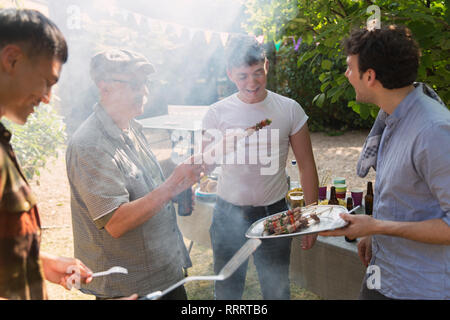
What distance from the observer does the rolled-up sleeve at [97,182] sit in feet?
5.61

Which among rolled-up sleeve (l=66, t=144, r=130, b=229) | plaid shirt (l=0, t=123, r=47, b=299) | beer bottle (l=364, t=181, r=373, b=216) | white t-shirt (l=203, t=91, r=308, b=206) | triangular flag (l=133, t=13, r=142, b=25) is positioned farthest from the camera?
triangular flag (l=133, t=13, r=142, b=25)

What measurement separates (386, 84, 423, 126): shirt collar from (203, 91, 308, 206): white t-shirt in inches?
36.2

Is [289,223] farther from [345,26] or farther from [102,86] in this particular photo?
[345,26]

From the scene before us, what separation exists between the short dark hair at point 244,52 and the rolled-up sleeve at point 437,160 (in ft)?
4.32

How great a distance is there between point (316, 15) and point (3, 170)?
277 centimetres

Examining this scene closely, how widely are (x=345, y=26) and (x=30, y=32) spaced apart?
83.4 inches

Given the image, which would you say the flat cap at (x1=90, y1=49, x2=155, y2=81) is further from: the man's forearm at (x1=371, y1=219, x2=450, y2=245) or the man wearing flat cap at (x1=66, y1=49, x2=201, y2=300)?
the man's forearm at (x1=371, y1=219, x2=450, y2=245)

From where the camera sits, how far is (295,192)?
136 inches

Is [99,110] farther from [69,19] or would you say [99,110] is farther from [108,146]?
[69,19]

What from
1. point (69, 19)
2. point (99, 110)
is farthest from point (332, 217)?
point (69, 19)

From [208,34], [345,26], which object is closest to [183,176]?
[345,26]

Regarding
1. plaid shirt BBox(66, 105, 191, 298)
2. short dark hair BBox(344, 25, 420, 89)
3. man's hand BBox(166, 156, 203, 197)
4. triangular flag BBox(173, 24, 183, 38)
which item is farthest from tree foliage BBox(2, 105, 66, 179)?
short dark hair BBox(344, 25, 420, 89)

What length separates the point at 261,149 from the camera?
2619 mm

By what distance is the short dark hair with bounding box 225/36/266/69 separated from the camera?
2.47 meters
